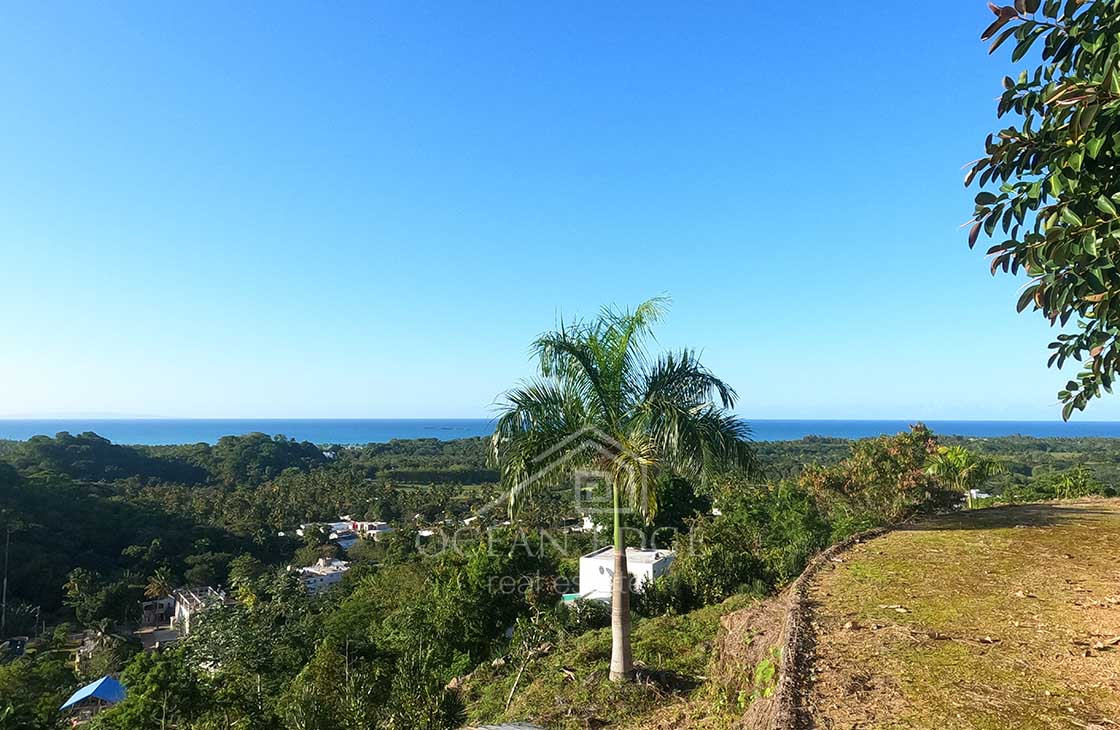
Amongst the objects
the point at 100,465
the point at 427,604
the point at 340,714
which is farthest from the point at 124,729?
the point at 100,465

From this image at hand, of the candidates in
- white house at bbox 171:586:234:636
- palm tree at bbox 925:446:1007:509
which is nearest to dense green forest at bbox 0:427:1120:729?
palm tree at bbox 925:446:1007:509

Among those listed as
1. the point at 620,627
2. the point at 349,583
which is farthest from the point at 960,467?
the point at 349,583

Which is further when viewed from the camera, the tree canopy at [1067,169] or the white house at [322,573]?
the white house at [322,573]

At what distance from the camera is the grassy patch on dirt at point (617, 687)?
5.66m

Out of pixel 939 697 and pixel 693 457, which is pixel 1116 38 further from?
pixel 693 457

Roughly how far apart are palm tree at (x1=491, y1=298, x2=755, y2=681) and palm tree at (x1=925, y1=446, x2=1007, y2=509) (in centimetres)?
1094

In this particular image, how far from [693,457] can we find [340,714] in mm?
5653

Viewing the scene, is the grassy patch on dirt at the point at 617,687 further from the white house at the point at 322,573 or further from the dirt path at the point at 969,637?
the white house at the point at 322,573

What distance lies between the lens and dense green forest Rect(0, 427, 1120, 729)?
9.30 m

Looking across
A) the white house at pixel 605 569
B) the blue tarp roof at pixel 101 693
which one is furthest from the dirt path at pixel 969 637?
the blue tarp roof at pixel 101 693

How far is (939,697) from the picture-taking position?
3688 millimetres

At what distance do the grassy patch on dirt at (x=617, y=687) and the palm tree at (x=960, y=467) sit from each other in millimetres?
8493

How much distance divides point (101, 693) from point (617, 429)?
23264 mm

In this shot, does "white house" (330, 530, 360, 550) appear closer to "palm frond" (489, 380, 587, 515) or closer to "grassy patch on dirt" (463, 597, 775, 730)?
"grassy patch on dirt" (463, 597, 775, 730)
